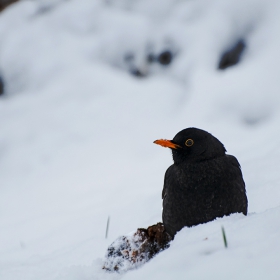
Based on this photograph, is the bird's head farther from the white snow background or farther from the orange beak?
the white snow background

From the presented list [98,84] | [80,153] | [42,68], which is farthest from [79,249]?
[42,68]

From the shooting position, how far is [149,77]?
11.3 m

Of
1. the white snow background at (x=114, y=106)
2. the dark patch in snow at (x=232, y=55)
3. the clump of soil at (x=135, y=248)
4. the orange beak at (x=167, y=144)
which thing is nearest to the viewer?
the clump of soil at (x=135, y=248)

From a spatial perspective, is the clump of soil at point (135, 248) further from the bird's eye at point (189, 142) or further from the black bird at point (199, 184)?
the bird's eye at point (189, 142)

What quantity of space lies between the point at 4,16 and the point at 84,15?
2705 millimetres

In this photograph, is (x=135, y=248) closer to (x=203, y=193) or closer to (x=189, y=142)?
(x=203, y=193)

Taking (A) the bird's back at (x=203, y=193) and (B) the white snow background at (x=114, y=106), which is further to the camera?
(B) the white snow background at (x=114, y=106)

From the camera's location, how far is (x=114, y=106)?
10711 mm

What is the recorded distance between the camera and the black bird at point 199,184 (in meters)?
4.01

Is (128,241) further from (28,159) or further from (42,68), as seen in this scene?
(42,68)

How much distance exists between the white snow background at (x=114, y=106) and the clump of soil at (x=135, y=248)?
67.5 inches

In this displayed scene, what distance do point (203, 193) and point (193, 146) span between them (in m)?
0.53

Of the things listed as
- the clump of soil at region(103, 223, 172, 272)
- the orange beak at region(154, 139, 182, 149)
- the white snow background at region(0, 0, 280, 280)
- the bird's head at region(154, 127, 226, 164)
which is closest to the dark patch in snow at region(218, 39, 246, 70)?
the white snow background at region(0, 0, 280, 280)

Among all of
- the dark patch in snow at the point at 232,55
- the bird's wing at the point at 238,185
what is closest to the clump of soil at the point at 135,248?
the bird's wing at the point at 238,185
